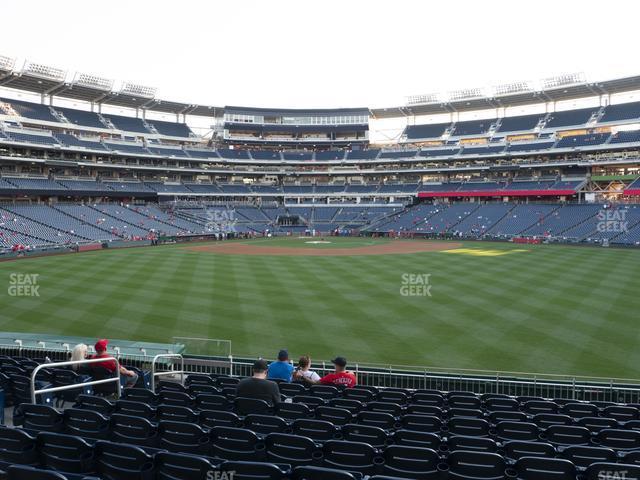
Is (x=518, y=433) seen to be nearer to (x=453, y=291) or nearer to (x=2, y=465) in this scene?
(x=2, y=465)

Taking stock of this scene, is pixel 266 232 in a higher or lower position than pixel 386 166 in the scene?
lower

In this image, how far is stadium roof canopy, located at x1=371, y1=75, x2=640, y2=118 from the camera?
78.0 m

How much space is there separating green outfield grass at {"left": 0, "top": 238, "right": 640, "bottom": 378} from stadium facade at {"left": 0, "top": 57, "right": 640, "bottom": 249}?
29.1 m

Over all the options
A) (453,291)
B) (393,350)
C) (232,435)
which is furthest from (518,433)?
(453,291)

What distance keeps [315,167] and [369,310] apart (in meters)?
85.1

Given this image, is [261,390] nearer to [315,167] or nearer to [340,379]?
[340,379]

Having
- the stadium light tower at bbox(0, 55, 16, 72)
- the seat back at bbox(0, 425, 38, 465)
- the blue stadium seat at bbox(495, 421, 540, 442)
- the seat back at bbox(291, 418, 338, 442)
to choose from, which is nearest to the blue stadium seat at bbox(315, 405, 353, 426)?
the seat back at bbox(291, 418, 338, 442)

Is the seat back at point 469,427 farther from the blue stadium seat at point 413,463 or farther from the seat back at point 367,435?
the blue stadium seat at point 413,463

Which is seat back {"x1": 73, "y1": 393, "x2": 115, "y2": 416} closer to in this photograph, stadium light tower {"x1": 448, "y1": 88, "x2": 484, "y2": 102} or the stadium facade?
the stadium facade

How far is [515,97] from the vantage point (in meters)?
87.3

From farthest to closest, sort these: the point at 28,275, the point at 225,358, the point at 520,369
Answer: the point at 28,275
the point at 520,369
the point at 225,358

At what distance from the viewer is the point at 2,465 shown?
5.09 metres

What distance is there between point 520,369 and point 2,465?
16.2m

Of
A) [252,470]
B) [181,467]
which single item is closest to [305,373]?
[181,467]
